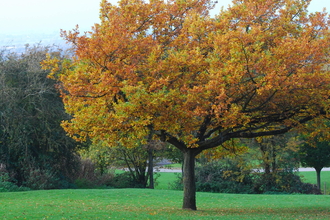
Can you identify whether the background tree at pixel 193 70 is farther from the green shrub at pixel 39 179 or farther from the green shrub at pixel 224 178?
the green shrub at pixel 224 178

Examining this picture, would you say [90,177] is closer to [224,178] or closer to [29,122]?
[29,122]

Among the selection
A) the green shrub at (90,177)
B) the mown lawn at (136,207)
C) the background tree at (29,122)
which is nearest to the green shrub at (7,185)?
the background tree at (29,122)

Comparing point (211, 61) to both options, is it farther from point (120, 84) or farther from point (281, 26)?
point (281, 26)

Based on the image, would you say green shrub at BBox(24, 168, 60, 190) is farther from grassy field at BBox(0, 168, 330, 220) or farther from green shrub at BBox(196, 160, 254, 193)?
green shrub at BBox(196, 160, 254, 193)

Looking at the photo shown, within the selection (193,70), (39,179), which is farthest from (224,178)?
(193,70)

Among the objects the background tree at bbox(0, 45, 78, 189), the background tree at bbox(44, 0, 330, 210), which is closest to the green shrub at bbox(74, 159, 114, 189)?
the background tree at bbox(0, 45, 78, 189)

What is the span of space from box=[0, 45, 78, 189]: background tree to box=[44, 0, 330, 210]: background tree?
11787mm

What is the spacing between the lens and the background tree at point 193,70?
38.5ft

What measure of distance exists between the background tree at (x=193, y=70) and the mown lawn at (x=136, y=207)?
246 cm

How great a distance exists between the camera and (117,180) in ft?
107

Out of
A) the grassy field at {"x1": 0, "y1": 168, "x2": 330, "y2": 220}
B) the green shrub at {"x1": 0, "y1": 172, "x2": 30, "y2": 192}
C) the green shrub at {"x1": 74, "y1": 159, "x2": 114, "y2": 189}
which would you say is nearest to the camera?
the grassy field at {"x1": 0, "y1": 168, "x2": 330, "y2": 220}

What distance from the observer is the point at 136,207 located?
16.2 metres

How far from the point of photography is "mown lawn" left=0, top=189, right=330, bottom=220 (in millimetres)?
12922

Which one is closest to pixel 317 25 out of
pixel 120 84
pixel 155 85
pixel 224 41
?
pixel 224 41
